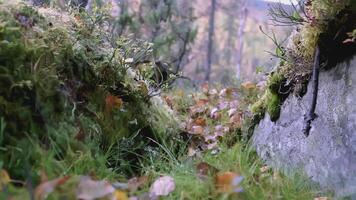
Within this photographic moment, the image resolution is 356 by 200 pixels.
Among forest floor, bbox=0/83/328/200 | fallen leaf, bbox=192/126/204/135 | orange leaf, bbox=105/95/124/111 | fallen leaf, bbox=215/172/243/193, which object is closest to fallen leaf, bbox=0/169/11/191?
forest floor, bbox=0/83/328/200

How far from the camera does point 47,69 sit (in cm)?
219

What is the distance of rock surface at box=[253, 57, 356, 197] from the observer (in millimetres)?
2318

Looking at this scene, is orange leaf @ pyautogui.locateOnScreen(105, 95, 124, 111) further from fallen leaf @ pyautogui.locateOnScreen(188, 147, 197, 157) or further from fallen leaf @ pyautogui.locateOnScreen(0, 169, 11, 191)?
fallen leaf @ pyautogui.locateOnScreen(0, 169, 11, 191)

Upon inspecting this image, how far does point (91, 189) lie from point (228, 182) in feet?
2.10

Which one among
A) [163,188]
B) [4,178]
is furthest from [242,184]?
[4,178]

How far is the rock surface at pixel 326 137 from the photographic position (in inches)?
91.3

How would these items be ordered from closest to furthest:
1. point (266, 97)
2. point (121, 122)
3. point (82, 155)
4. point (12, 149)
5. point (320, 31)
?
point (12, 149) → point (82, 155) → point (320, 31) → point (121, 122) → point (266, 97)

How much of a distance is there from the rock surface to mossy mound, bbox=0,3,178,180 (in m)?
0.83

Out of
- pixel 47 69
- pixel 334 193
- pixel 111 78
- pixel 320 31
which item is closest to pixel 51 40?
pixel 47 69

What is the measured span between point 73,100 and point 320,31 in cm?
152

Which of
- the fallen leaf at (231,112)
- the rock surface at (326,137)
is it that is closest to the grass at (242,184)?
the rock surface at (326,137)

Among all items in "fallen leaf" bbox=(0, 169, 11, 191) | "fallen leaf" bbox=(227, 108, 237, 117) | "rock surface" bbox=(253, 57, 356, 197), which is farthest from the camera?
"fallen leaf" bbox=(227, 108, 237, 117)

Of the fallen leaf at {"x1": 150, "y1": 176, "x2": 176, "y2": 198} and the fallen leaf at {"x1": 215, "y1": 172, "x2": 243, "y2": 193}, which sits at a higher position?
the fallen leaf at {"x1": 215, "y1": 172, "x2": 243, "y2": 193}

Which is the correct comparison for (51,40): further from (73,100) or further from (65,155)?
(65,155)
